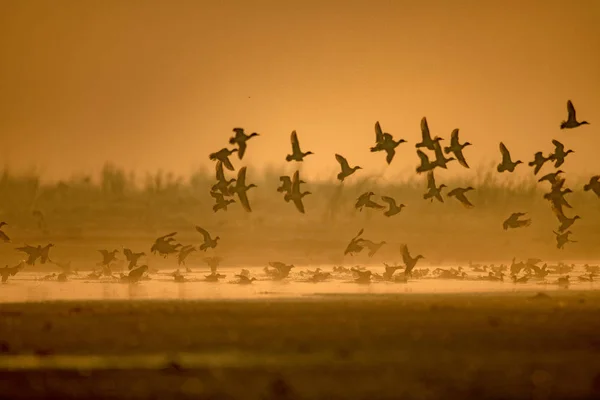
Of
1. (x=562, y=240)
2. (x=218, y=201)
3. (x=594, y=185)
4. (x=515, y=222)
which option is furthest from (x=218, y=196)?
(x=594, y=185)

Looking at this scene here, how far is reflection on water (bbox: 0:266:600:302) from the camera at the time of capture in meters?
3.42

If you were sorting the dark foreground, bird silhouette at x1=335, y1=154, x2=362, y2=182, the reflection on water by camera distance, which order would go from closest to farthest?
the dark foreground
the reflection on water
bird silhouette at x1=335, y1=154, x2=362, y2=182

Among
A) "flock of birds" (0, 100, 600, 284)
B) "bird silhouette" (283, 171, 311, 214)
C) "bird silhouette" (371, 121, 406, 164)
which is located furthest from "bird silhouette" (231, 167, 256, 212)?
"bird silhouette" (371, 121, 406, 164)

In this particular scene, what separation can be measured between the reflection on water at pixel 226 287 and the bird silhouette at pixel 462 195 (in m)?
0.36

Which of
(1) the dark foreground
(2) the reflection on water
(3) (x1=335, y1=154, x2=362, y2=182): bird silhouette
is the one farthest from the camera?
(3) (x1=335, y1=154, x2=362, y2=182): bird silhouette

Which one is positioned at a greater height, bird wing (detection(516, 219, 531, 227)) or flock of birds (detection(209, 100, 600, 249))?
flock of birds (detection(209, 100, 600, 249))

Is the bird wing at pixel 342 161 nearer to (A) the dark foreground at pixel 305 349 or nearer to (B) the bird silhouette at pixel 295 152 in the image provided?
(B) the bird silhouette at pixel 295 152

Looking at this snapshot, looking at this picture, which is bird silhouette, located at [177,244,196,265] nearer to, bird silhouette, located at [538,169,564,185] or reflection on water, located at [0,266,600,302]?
reflection on water, located at [0,266,600,302]

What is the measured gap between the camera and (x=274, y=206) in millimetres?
3623

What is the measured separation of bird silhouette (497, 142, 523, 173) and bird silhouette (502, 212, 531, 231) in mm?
235

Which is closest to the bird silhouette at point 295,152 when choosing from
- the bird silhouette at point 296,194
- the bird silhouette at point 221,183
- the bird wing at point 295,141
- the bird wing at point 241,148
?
the bird wing at point 295,141

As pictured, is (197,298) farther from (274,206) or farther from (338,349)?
(338,349)

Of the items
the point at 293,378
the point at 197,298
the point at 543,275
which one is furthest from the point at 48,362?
the point at 543,275

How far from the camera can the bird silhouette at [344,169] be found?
3.53 meters
